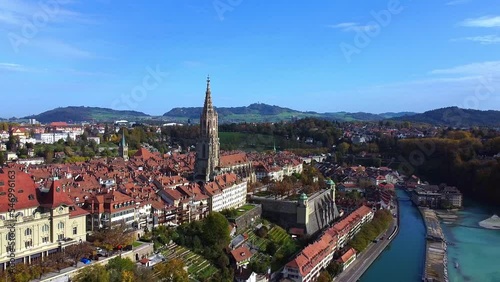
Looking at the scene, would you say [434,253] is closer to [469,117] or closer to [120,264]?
[120,264]

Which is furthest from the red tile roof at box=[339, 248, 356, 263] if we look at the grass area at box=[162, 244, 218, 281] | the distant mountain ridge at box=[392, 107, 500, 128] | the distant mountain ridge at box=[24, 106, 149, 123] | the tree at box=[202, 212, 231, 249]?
the distant mountain ridge at box=[24, 106, 149, 123]

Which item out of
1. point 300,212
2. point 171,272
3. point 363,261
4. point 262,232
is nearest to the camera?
point 171,272

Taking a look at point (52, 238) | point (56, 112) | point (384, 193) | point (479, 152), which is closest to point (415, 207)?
point (384, 193)

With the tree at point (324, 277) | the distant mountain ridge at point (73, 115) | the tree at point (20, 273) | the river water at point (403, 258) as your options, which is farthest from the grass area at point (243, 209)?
the distant mountain ridge at point (73, 115)

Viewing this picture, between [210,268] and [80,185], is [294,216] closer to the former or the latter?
[210,268]

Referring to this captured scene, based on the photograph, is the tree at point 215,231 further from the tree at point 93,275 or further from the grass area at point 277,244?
the tree at point 93,275

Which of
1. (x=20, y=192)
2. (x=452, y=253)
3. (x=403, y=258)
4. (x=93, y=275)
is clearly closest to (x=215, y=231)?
(x=93, y=275)
